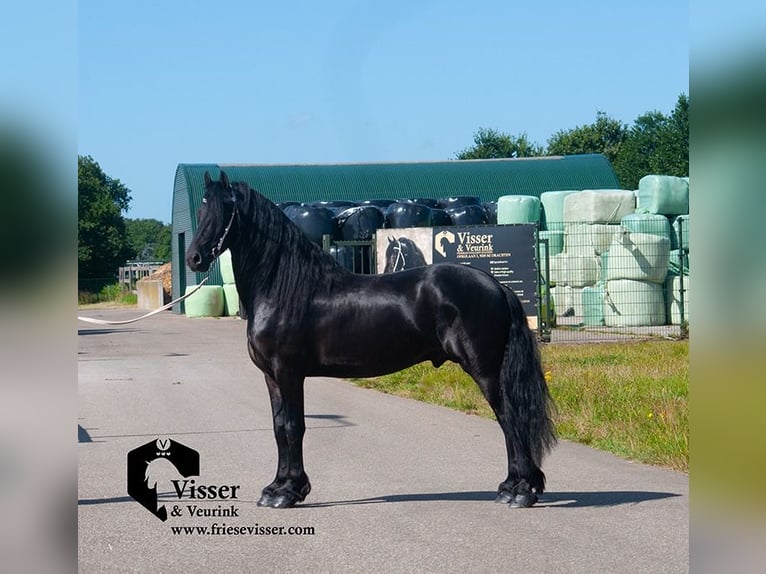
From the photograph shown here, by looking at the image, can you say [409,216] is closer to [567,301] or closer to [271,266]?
[567,301]

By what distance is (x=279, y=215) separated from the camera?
281 inches

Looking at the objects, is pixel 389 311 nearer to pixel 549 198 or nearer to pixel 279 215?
pixel 279 215

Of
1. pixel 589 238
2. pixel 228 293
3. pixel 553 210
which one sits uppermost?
pixel 553 210

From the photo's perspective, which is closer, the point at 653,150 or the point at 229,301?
the point at 229,301

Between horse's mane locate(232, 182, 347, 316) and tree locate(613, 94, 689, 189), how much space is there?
151 ft

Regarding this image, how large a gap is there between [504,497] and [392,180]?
40.2 metres

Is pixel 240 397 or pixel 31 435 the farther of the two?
pixel 240 397

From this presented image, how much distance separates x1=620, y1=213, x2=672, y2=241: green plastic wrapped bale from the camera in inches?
896

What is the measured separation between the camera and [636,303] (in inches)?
888

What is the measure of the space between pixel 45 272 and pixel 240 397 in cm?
1211

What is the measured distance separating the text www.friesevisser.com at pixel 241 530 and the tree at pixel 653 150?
47070 millimetres

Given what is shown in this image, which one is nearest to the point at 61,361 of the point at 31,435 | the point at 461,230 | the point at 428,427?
the point at 31,435

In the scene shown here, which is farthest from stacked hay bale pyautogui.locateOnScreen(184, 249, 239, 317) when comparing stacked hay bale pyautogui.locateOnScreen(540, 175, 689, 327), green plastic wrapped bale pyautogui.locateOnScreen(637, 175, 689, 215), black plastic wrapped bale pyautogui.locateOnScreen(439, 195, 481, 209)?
green plastic wrapped bale pyautogui.locateOnScreen(637, 175, 689, 215)

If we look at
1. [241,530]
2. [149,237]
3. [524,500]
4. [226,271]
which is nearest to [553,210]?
[226,271]
